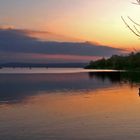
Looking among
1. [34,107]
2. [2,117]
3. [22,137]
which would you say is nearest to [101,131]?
[22,137]

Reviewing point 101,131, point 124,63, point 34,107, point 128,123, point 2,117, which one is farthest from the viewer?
point 124,63

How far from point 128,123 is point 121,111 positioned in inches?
228

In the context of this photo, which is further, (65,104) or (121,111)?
(65,104)

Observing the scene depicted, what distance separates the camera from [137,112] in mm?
28734

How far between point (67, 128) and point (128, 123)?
3.72 meters

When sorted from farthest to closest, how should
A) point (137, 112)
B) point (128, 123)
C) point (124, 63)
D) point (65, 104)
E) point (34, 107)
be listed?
1. point (124, 63)
2. point (65, 104)
3. point (34, 107)
4. point (137, 112)
5. point (128, 123)

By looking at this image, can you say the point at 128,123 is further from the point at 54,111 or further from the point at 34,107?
the point at 34,107

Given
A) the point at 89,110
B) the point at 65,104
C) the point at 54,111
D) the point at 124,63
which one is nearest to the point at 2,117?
the point at 54,111

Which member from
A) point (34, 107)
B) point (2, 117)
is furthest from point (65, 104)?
point (2, 117)

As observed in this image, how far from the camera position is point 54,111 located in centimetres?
2964

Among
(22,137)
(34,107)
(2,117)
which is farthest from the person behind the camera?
(34,107)

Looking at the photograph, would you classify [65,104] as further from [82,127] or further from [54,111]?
[82,127]

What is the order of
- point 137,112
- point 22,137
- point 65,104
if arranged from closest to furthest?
1. point 22,137
2. point 137,112
3. point 65,104

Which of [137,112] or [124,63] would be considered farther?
[124,63]
